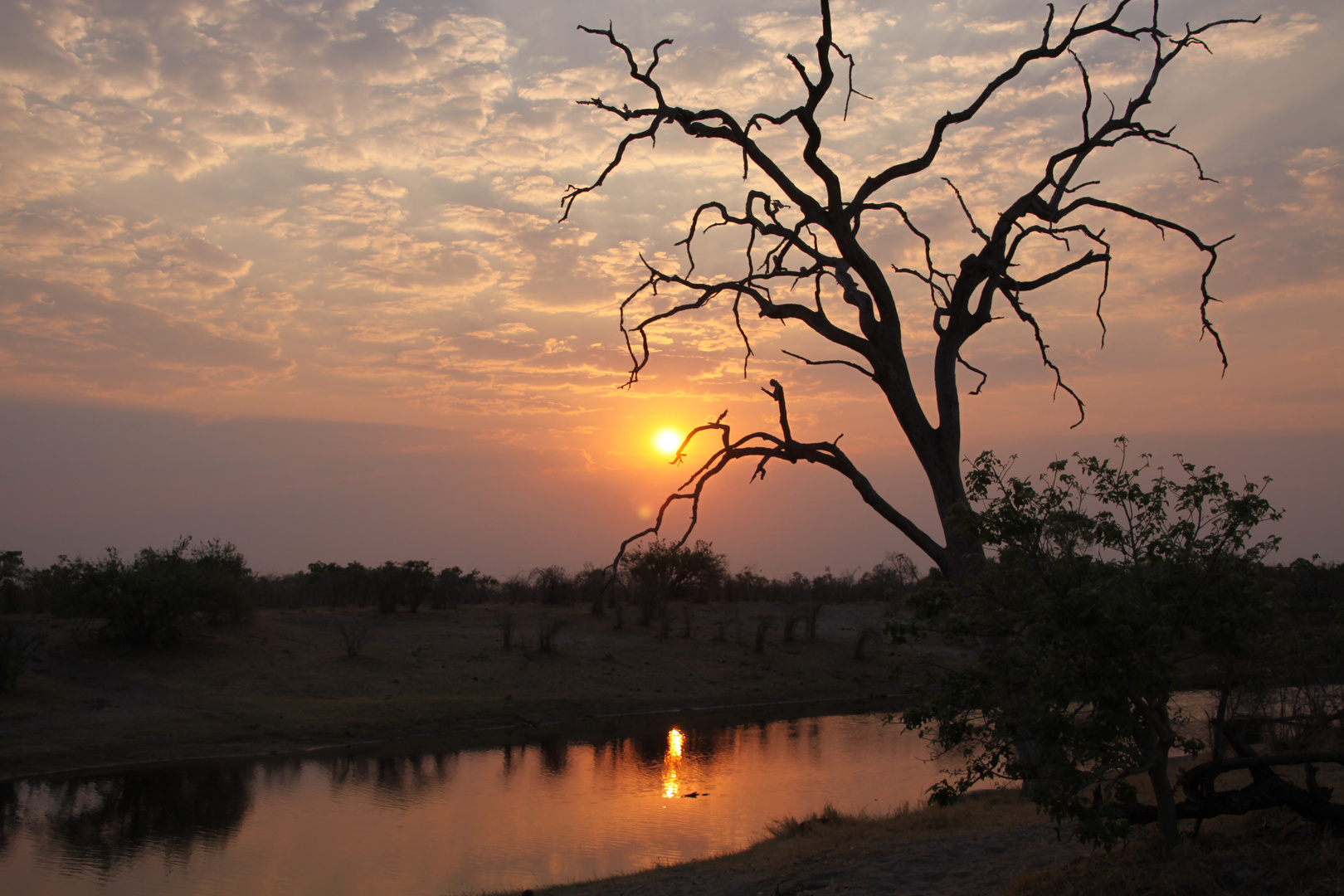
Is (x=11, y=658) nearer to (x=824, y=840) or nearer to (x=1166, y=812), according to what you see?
(x=824, y=840)

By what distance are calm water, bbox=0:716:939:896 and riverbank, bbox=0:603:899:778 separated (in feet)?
6.85

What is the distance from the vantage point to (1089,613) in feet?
16.8

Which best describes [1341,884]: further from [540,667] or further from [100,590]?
[100,590]

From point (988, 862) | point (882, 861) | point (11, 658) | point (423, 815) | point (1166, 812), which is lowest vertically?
point (423, 815)

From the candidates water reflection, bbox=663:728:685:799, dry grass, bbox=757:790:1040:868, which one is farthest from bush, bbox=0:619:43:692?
dry grass, bbox=757:790:1040:868

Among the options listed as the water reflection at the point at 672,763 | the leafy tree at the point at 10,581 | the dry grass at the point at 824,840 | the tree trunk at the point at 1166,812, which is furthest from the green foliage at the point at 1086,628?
the leafy tree at the point at 10,581

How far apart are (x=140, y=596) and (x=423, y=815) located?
591 inches

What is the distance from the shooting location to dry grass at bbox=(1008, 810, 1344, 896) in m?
5.32

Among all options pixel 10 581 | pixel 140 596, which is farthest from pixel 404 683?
pixel 10 581

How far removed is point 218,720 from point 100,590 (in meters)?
7.35

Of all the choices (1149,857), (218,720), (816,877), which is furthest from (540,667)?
(1149,857)

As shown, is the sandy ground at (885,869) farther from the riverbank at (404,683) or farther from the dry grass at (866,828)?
the riverbank at (404,683)

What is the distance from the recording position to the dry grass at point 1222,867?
5.32 meters

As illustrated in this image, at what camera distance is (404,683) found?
84.5ft
